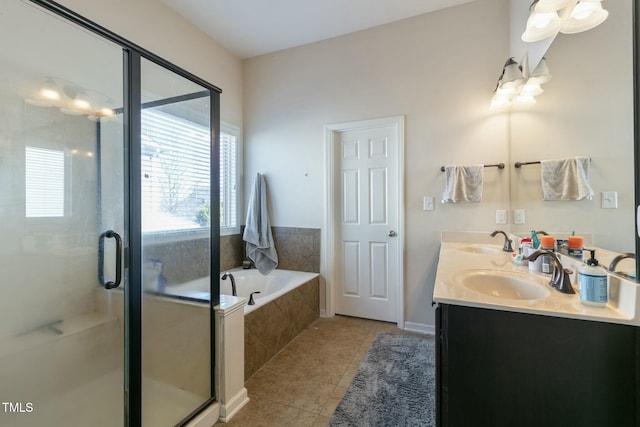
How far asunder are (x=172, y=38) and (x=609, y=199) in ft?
10.8

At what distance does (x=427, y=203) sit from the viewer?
2607mm

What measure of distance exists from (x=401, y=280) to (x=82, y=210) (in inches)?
98.8

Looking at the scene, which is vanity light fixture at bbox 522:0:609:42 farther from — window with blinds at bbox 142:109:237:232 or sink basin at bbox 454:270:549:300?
window with blinds at bbox 142:109:237:232

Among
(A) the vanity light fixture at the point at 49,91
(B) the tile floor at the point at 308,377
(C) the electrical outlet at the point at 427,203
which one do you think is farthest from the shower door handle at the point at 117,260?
(C) the electrical outlet at the point at 427,203

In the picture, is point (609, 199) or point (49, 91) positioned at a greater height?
point (49, 91)

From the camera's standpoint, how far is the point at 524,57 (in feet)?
6.60

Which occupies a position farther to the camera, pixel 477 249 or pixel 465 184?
pixel 465 184

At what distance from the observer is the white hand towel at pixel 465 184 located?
2379 mm

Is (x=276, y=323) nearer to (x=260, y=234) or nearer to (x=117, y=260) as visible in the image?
(x=260, y=234)

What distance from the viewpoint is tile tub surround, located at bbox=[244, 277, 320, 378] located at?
78.0 inches

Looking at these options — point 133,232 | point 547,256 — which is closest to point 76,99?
point 133,232

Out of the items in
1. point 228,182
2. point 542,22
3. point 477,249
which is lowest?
point 477,249

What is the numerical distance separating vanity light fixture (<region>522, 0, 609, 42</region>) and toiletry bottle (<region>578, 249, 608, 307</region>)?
3.23 feet

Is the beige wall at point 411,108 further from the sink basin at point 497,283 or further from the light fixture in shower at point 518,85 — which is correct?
the sink basin at point 497,283
